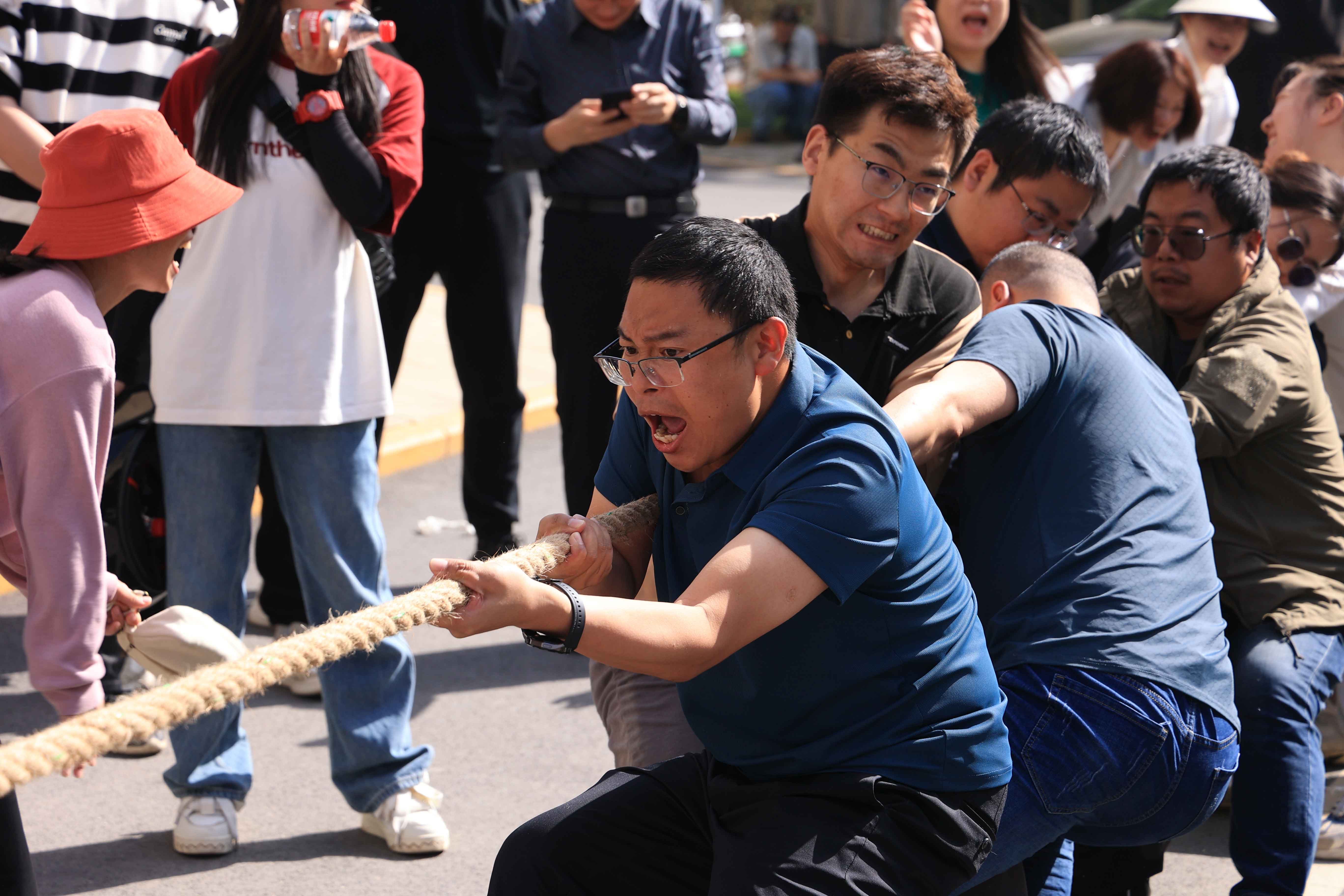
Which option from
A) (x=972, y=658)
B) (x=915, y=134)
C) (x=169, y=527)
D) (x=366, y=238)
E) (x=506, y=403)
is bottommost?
(x=506, y=403)

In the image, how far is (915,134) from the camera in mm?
3020

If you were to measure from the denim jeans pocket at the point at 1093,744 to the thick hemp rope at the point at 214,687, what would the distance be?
39.7 inches

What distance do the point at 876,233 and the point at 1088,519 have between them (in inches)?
31.2

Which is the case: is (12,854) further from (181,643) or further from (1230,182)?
(1230,182)

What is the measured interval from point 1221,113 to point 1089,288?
3.35 m

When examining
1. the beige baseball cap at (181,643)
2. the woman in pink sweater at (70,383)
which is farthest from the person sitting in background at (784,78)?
the beige baseball cap at (181,643)

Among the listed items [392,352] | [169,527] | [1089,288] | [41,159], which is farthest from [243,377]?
[1089,288]

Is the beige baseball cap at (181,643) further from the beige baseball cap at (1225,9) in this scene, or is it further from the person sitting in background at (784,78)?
the person sitting in background at (784,78)

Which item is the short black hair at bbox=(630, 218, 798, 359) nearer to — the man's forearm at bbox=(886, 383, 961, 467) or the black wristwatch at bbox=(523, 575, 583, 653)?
the man's forearm at bbox=(886, 383, 961, 467)

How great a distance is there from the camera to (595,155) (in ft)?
15.9

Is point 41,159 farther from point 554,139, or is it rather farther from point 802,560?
point 554,139

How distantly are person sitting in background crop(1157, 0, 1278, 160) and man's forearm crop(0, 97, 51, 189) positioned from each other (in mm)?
4190

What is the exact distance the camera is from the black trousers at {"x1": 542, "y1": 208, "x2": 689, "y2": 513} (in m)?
4.80

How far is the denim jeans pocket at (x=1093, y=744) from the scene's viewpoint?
2498 millimetres
